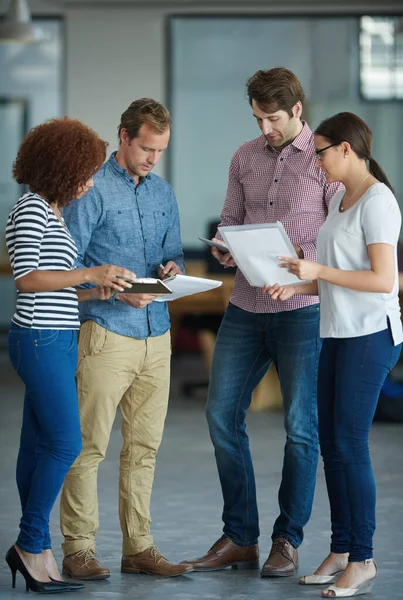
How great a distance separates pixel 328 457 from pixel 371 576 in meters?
0.36

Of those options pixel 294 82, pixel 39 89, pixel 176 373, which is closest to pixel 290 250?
pixel 294 82

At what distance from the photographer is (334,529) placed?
317 cm

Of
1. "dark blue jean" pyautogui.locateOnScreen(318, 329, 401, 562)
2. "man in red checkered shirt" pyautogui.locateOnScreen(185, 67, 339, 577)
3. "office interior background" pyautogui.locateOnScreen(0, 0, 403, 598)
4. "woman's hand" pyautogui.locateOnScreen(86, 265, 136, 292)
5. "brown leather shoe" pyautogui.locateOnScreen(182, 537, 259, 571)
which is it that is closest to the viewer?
"woman's hand" pyautogui.locateOnScreen(86, 265, 136, 292)

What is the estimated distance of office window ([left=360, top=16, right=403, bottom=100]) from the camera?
9.21m

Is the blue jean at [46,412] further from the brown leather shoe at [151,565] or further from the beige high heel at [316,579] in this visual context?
the beige high heel at [316,579]

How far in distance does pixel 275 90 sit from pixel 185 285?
645mm

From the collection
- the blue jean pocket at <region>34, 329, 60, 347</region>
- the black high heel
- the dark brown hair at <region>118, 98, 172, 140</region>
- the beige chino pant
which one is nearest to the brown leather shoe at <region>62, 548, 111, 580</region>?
the beige chino pant

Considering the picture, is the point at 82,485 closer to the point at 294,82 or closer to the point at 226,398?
the point at 226,398

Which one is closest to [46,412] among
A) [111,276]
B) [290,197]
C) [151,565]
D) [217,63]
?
[111,276]

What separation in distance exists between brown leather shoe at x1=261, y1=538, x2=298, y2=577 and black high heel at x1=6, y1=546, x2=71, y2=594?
2.09 ft

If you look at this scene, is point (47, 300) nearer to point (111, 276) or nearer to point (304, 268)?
point (111, 276)

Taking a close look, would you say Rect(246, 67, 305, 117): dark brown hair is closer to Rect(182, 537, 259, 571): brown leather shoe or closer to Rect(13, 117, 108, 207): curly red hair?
Rect(13, 117, 108, 207): curly red hair

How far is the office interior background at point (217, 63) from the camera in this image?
9.16m

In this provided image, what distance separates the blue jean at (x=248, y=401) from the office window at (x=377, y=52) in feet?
21.0
